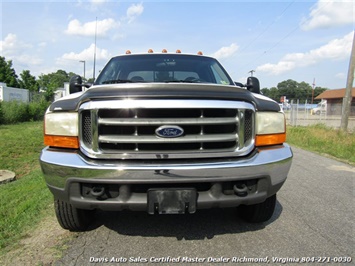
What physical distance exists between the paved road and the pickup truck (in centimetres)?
46

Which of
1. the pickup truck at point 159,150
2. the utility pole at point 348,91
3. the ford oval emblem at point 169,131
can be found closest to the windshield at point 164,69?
the pickup truck at point 159,150

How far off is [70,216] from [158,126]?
1.27m

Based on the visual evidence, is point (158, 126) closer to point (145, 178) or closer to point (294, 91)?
point (145, 178)

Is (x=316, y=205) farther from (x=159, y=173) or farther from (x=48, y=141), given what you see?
(x=48, y=141)

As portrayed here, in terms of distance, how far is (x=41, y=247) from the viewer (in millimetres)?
2787

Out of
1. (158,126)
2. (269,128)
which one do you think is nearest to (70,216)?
(158,126)

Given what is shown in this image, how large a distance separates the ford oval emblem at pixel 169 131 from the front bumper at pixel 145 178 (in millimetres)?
214

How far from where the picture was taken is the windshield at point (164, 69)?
4090 millimetres

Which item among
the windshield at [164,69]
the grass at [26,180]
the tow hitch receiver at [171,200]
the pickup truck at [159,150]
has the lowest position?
the grass at [26,180]

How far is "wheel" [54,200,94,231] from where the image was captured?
9.54 ft

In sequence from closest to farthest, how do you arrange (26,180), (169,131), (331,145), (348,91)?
(169,131), (26,180), (331,145), (348,91)

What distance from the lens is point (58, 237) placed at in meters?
2.99

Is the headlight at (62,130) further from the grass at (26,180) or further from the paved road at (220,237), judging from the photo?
the grass at (26,180)

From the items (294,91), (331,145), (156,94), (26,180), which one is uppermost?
(294,91)
